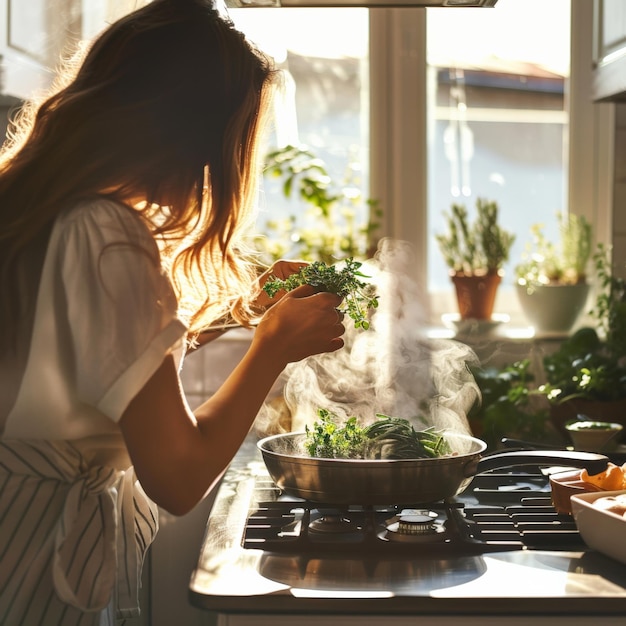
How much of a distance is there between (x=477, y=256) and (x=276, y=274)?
113 cm

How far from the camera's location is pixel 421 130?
8.24 feet

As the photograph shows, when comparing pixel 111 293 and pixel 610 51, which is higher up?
pixel 610 51

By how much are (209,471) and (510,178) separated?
68.5 inches

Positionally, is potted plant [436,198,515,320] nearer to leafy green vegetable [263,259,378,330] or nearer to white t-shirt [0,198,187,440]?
leafy green vegetable [263,259,378,330]

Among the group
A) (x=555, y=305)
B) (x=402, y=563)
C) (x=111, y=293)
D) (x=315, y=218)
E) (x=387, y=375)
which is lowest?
(x=402, y=563)

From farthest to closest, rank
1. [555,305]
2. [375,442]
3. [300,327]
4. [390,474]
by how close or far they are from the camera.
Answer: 1. [555,305]
2. [375,442]
3. [390,474]
4. [300,327]

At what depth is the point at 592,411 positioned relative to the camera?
2072 mm

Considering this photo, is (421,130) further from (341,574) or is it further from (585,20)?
(341,574)

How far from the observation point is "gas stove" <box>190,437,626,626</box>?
3.38ft

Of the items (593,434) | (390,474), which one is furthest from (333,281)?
(593,434)

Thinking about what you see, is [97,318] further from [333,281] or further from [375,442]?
[375,442]

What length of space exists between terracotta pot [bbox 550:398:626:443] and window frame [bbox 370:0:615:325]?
0.54 metres

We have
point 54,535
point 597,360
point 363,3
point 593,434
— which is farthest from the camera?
point 597,360

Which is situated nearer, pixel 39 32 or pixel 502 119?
pixel 39 32
